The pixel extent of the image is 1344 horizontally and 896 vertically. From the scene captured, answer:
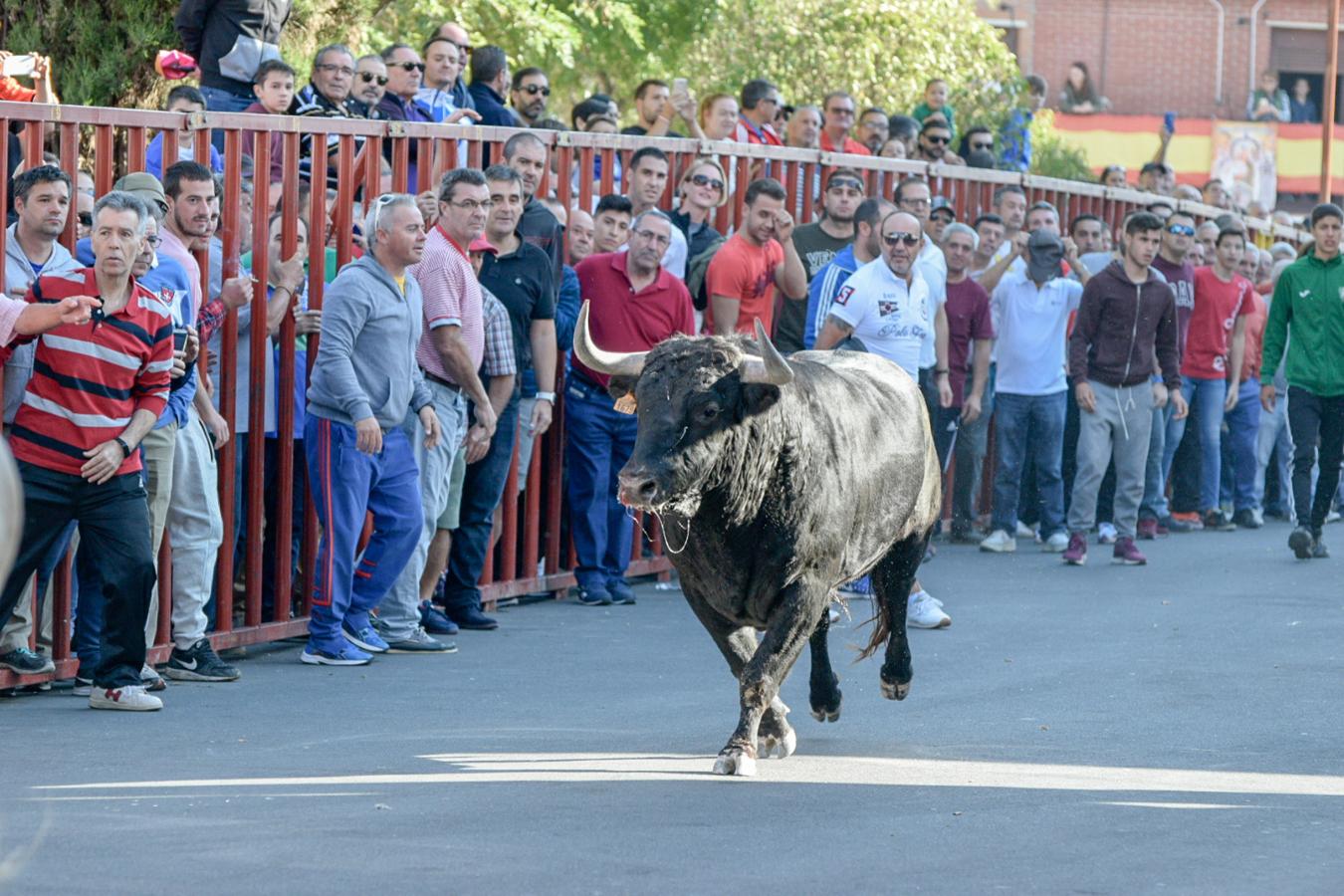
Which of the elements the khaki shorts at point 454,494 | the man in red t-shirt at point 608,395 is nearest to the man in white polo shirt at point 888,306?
the man in red t-shirt at point 608,395

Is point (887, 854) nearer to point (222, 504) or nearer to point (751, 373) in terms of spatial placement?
point (751, 373)

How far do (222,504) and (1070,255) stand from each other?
8.66 meters

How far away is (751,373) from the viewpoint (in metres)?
7.87

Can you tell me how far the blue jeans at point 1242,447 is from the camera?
1830cm

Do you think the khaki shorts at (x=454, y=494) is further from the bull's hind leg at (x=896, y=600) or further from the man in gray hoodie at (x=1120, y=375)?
the man in gray hoodie at (x=1120, y=375)

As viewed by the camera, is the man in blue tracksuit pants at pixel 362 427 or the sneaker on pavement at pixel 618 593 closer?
the man in blue tracksuit pants at pixel 362 427

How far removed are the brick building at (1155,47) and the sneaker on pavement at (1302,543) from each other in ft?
98.0

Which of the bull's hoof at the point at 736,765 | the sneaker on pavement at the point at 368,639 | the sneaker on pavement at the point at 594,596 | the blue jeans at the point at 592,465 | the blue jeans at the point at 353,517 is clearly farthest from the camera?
the sneaker on pavement at the point at 594,596

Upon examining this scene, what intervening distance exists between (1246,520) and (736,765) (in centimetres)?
1137

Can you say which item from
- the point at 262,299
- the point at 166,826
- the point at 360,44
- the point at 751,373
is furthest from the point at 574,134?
the point at 166,826

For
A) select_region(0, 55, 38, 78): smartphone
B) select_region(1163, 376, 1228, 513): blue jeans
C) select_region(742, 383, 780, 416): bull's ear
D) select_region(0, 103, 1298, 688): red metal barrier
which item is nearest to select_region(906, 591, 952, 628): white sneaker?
select_region(0, 103, 1298, 688): red metal barrier

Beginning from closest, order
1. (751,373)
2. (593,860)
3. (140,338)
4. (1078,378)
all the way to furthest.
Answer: (593,860) < (751,373) < (140,338) < (1078,378)

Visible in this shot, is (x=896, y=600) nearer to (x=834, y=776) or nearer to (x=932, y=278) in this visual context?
(x=834, y=776)

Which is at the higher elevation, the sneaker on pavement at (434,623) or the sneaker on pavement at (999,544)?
the sneaker on pavement at (434,623)
